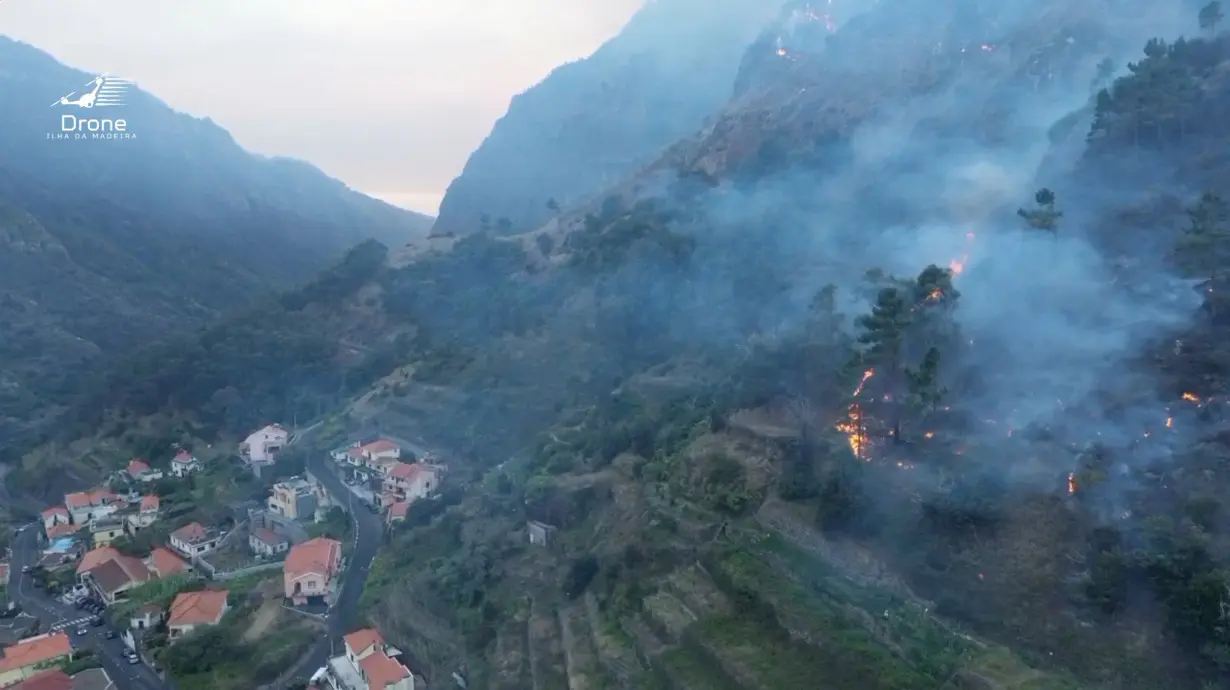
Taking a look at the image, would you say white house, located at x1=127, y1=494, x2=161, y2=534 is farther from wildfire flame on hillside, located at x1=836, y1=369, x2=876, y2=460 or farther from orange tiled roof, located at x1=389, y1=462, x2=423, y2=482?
wildfire flame on hillside, located at x1=836, y1=369, x2=876, y2=460

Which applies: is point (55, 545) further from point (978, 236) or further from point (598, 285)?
point (978, 236)

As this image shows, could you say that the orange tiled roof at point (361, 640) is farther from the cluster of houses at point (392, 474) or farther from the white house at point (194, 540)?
the white house at point (194, 540)

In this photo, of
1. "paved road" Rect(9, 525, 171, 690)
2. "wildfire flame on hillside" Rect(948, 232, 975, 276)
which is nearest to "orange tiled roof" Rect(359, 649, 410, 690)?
"paved road" Rect(9, 525, 171, 690)

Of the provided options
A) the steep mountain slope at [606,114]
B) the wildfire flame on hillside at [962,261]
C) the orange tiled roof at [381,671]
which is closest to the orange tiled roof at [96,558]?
the orange tiled roof at [381,671]

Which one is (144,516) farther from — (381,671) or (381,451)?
(381,671)

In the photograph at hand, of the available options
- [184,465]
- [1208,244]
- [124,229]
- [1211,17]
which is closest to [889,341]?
[1208,244]
